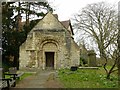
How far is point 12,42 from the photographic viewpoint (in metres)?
35.9

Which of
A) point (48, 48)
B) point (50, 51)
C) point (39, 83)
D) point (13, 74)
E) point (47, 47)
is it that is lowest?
point (39, 83)

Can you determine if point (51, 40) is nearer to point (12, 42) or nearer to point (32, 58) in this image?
point (32, 58)

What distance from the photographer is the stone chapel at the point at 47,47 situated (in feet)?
108

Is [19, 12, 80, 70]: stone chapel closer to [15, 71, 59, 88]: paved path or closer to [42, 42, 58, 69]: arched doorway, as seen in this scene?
[42, 42, 58, 69]: arched doorway

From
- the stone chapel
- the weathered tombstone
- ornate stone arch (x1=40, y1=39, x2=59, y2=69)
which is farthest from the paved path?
the weathered tombstone

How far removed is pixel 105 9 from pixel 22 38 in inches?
563

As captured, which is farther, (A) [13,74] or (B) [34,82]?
(A) [13,74]

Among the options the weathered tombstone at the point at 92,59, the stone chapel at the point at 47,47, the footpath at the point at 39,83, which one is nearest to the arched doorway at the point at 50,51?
the stone chapel at the point at 47,47

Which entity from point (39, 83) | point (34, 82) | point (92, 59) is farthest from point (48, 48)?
point (39, 83)

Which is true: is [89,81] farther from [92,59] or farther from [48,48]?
[92,59]

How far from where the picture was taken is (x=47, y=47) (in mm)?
33531

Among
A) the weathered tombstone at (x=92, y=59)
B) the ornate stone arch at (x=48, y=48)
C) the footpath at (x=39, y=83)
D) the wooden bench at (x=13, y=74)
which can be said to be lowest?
the footpath at (x=39, y=83)

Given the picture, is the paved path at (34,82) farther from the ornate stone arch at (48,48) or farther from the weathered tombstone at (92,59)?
the weathered tombstone at (92,59)

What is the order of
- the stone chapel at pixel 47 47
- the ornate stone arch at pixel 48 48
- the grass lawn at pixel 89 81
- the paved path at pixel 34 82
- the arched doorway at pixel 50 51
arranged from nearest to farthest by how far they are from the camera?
the grass lawn at pixel 89 81 → the paved path at pixel 34 82 → the stone chapel at pixel 47 47 → the ornate stone arch at pixel 48 48 → the arched doorway at pixel 50 51
